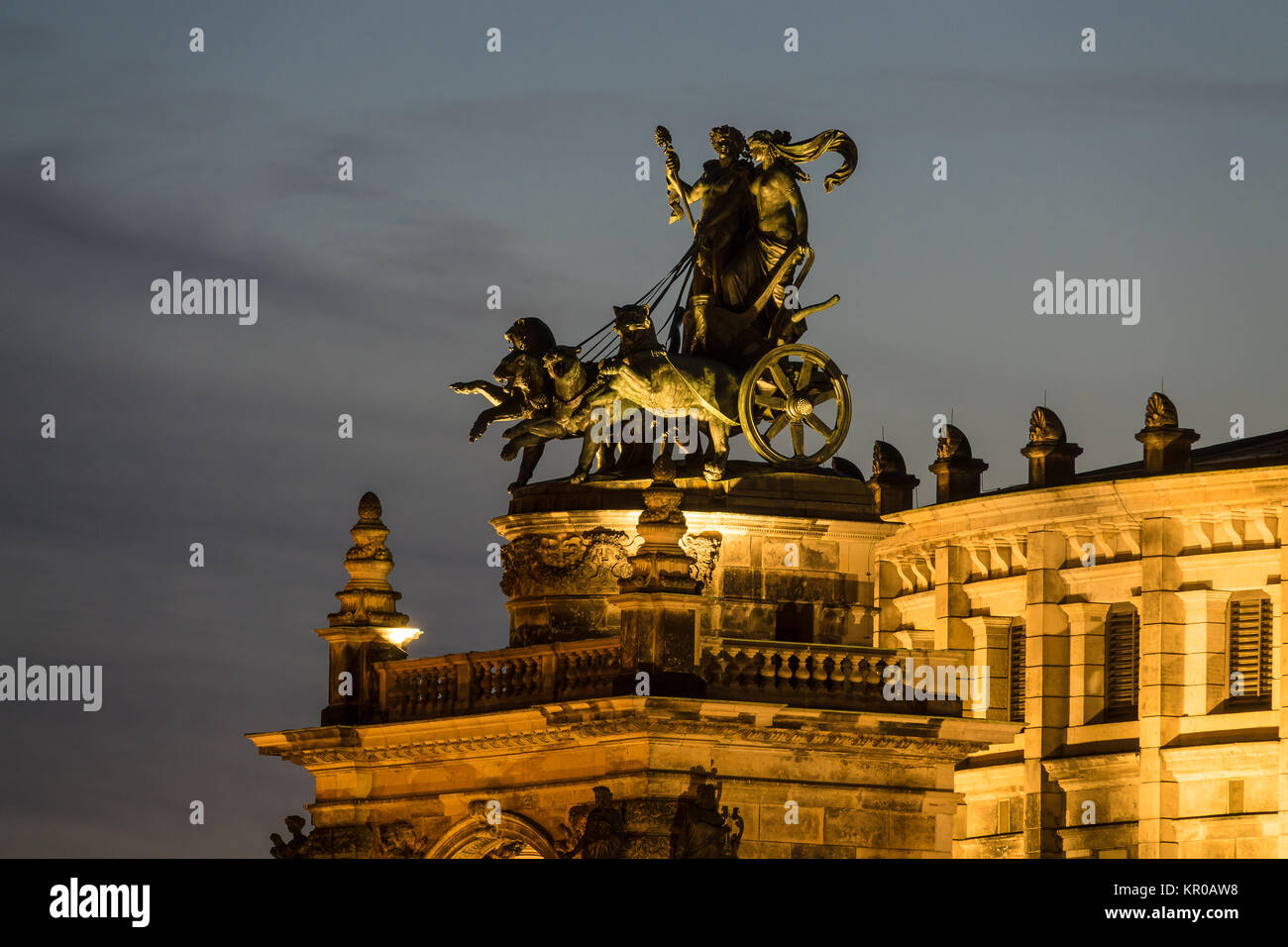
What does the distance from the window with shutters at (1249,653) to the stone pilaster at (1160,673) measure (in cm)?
110

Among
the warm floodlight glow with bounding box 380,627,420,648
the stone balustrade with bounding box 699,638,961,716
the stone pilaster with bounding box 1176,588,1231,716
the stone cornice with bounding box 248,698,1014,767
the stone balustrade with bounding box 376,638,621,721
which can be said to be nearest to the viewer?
the stone cornice with bounding box 248,698,1014,767

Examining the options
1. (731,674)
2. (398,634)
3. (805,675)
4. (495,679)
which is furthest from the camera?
(398,634)

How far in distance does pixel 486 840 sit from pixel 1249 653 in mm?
24000

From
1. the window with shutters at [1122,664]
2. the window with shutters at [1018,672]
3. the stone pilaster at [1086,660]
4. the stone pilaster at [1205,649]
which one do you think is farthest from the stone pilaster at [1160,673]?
the window with shutters at [1018,672]

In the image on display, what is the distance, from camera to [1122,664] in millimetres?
87625

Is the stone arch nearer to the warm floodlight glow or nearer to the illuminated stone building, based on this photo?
the illuminated stone building

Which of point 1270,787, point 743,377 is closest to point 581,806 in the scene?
point 743,377

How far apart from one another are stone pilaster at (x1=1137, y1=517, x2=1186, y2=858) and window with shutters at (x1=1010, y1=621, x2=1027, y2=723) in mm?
3753

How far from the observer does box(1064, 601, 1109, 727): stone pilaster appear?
286ft

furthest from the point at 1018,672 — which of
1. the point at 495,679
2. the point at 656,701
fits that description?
the point at 656,701

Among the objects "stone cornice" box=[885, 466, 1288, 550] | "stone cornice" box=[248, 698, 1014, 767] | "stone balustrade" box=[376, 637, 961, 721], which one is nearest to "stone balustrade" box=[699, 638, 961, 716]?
"stone balustrade" box=[376, 637, 961, 721]

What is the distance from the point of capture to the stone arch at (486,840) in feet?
214

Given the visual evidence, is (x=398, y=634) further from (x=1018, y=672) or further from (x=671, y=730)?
(x=1018, y=672)

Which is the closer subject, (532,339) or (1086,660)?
(532,339)
